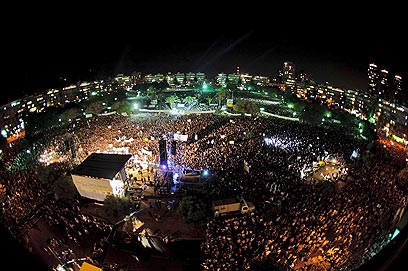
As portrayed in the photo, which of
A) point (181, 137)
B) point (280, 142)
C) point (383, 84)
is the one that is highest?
point (181, 137)

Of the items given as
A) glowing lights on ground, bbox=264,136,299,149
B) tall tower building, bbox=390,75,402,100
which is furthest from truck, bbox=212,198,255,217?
tall tower building, bbox=390,75,402,100

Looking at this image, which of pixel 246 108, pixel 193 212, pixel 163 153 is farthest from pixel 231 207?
pixel 246 108

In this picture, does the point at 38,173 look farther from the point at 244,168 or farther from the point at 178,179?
the point at 244,168

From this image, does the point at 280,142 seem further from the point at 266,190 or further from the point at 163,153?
the point at 163,153

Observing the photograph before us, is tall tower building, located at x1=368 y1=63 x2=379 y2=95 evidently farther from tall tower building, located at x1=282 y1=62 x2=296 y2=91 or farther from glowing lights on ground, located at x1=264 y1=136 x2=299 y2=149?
glowing lights on ground, located at x1=264 y1=136 x2=299 y2=149

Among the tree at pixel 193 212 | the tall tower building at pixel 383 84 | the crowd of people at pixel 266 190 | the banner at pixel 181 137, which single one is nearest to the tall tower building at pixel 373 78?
the tall tower building at pixel 383 84

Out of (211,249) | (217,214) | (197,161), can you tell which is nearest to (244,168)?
(197,161)

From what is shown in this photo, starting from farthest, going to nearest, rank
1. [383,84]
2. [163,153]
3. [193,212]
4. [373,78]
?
[373,78] < [383,84] < [163,153] < [193,212]
